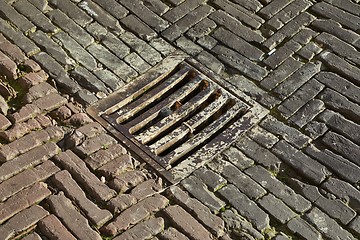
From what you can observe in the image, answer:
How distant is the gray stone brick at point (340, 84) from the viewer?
4582 mm

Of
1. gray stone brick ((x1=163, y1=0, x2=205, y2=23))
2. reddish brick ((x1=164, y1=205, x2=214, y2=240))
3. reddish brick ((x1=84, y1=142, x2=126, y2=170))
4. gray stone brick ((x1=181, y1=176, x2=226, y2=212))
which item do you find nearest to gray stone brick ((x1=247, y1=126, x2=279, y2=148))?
gray stone brick ((x1=181, y1=176, x2=226, y2=212))

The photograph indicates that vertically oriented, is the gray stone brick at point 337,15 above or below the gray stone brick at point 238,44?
above

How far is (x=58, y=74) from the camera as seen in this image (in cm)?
455

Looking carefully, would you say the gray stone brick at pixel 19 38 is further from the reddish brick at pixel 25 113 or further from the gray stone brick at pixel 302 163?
the gray stone brick at pixel 302 163

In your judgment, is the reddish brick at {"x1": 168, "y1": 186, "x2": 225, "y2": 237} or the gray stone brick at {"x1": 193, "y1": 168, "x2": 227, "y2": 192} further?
the gray stone brick at {"x1": 193, "y1": 168, "x2": 227, "y2": 192}

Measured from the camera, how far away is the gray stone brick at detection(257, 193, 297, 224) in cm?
385

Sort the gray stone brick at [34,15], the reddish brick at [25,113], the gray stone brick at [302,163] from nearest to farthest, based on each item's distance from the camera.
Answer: the gray stone brick at [302,163] < the reddish brick at [25,113] < the gray stone brick at [34,15]

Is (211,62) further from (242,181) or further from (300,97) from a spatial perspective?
(242,181)

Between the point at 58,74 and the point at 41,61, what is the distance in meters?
0.18

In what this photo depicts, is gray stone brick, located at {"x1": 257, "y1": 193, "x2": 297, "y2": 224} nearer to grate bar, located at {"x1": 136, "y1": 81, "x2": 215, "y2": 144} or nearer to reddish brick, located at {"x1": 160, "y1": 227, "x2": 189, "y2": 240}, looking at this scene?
reddish brick, located at {"x1": 160, "y1": 227, "x2": 189, "y2": 240}

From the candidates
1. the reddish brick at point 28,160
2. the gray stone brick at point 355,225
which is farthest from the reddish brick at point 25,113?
→ the gray stone brick at point 355,225

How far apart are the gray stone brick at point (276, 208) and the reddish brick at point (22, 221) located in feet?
4.37

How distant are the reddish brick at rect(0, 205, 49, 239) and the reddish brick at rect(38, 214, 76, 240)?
0.14 ft

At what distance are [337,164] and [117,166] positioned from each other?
144cm
